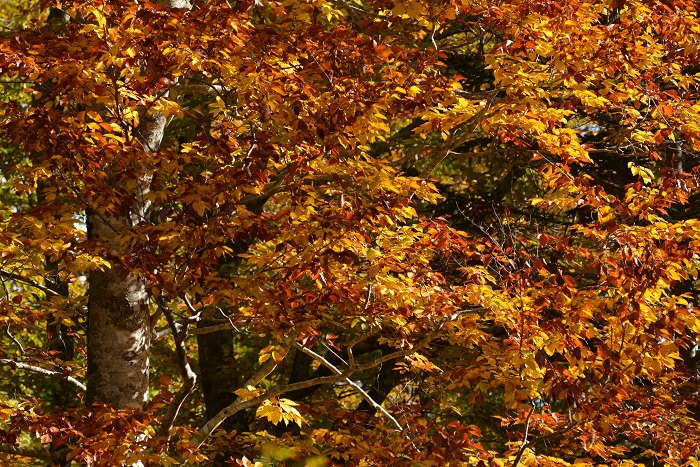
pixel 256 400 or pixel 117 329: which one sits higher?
pixel 117 329

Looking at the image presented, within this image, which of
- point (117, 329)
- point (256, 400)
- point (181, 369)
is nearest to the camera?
point (256, 400)

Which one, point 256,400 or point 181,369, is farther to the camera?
point 181,369

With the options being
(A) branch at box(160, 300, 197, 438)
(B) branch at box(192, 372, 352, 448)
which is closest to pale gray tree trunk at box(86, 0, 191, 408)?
(A) branch at box(160, 300, 197, 438)

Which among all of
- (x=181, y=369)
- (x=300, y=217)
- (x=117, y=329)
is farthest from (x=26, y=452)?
(x=300, y=217)

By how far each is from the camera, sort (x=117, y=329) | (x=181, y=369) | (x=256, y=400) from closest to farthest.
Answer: (x=256, y=400) < (x=181, y=369) < (x=117, y=329)

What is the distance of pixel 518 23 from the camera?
19.1 ft

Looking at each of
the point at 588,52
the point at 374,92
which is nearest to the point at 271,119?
the point at 374,92

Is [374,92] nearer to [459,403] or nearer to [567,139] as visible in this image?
[567,139]

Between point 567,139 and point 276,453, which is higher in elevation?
point 567,139

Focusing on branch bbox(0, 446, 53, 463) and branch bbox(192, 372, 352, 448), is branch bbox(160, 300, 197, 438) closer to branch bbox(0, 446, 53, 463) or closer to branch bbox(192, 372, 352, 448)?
branch bbox(192, 372, 352, 448)

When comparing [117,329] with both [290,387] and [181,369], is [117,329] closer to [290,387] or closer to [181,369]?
[181,369]

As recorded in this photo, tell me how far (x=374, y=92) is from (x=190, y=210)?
1624mm

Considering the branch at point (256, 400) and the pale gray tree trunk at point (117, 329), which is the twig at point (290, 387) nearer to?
the branch at point (256, 400)

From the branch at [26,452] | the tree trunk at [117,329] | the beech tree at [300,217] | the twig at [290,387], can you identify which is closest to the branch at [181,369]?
the beech tree at [300,217]
